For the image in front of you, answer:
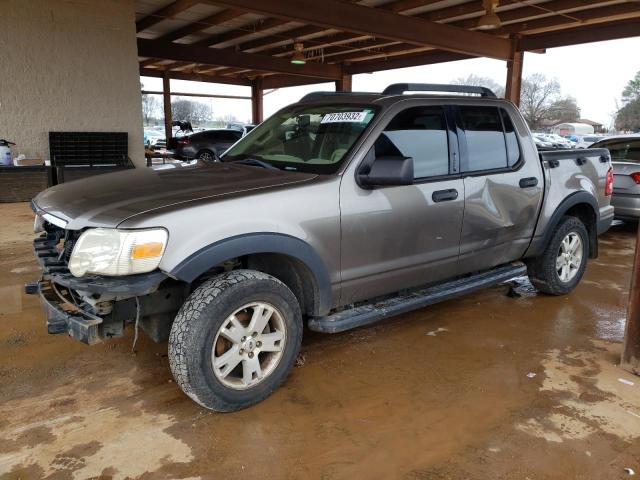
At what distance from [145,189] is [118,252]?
629 millimetres

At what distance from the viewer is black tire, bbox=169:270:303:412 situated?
105 inches

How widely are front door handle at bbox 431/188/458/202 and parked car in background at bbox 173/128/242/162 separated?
15.9 meters

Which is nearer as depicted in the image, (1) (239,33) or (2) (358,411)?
(2) (358,411)

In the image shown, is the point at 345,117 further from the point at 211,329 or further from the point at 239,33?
the point at 239,33

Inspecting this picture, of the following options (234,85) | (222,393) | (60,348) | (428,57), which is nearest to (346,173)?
(222,393)

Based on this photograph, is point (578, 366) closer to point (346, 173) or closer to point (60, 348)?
point (346, 173)

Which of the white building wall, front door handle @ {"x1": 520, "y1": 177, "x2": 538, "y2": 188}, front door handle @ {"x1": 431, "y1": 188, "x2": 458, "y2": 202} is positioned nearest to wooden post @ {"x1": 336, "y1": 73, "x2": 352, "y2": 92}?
the white building wall

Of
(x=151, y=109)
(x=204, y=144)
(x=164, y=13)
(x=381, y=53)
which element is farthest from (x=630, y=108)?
(x=164, y=13)

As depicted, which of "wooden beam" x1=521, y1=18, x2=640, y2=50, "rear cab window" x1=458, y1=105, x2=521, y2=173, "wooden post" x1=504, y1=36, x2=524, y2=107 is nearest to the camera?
"rear cab window" x1=458, y1=105, x2=521, y2=173

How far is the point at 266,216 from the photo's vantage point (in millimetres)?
2857

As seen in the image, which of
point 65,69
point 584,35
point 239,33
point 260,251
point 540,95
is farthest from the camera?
point 540,95

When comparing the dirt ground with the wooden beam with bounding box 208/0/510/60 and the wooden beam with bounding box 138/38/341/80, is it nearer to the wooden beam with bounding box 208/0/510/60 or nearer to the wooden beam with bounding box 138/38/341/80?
the wooden beam with bounding box 208/0/510/60

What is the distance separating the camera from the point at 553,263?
4793mm

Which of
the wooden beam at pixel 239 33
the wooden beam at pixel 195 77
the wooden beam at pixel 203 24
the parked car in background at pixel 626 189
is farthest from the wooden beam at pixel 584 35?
the wooden beam at pixel 195 77
